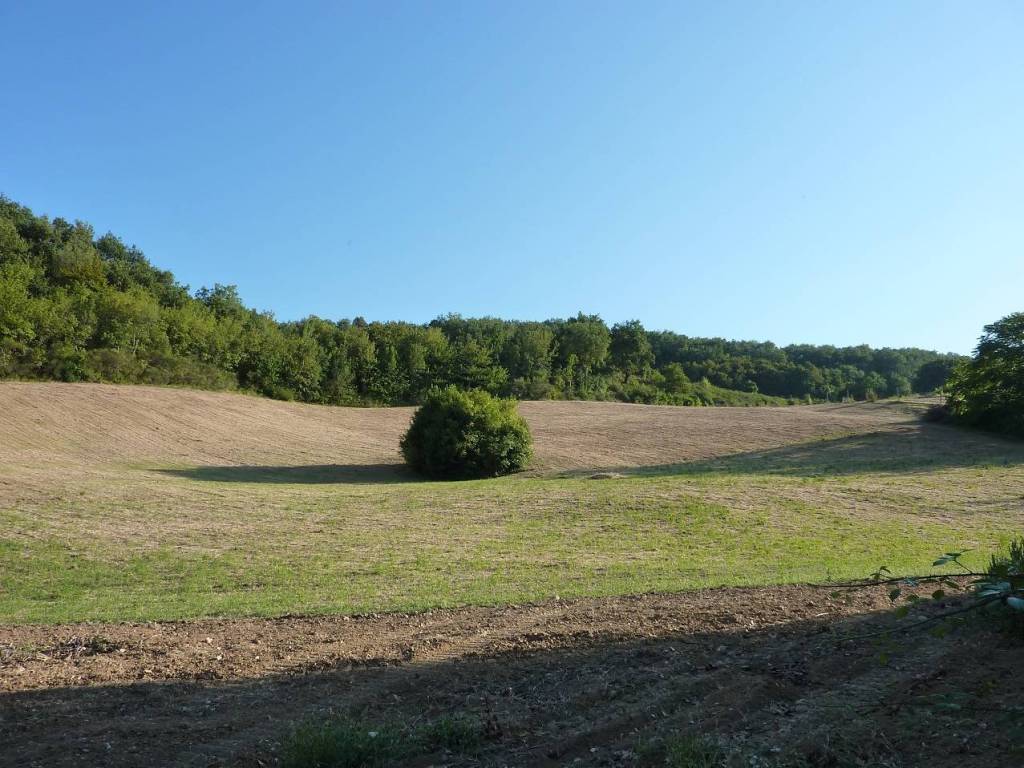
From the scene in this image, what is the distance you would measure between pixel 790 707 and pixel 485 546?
12.4 metres

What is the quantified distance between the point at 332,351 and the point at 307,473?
36240mm

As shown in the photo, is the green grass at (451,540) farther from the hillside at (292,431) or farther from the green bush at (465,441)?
the hillside at (292,431)

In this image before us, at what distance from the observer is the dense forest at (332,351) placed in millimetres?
52906

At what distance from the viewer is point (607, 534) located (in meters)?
19.1

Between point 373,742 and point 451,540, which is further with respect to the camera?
point 451,540

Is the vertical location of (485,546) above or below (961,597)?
below

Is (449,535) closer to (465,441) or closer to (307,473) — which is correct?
(465,441)

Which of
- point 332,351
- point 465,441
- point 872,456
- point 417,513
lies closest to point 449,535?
point 417,513

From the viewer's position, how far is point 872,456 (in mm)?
37125

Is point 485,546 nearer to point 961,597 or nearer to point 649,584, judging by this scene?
point 649,584

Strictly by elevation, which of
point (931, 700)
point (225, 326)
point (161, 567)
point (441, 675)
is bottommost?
point (161, 567)

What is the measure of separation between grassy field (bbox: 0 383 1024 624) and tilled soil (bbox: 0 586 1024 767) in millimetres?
2582

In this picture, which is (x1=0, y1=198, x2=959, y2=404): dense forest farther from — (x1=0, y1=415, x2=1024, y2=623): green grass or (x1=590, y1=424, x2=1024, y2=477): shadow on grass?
(x1=590, y1=424, x2=1024, y2=477): shadow on grass

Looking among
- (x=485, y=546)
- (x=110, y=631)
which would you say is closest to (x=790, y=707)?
(x=110, y=631)
